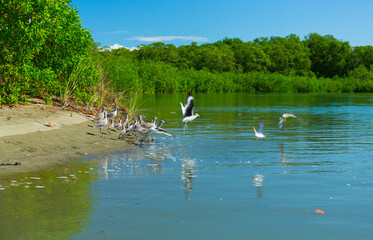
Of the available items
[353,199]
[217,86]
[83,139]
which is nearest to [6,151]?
[83,139]

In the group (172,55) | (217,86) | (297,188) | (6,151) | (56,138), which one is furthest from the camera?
(172,55)

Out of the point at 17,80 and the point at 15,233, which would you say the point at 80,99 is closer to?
the point at 17,80

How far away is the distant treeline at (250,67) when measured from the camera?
4240 inches

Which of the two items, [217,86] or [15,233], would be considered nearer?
[15,233]

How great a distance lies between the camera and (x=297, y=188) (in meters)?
10.7

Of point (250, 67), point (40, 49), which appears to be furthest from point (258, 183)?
point (250, 67)

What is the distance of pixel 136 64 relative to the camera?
4299 inches

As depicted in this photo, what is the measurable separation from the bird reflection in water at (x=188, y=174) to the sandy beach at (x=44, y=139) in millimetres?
3448

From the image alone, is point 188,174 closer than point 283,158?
Yes

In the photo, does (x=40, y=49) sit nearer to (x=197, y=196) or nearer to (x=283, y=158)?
(x=283, y=158)

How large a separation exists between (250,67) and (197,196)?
521 ft

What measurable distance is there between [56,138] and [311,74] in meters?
163

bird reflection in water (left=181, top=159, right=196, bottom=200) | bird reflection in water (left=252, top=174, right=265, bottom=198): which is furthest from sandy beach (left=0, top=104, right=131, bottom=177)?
bird reflection in water (left=252, top=174, right=265, bottom=198)

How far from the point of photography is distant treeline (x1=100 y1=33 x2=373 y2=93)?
108m
